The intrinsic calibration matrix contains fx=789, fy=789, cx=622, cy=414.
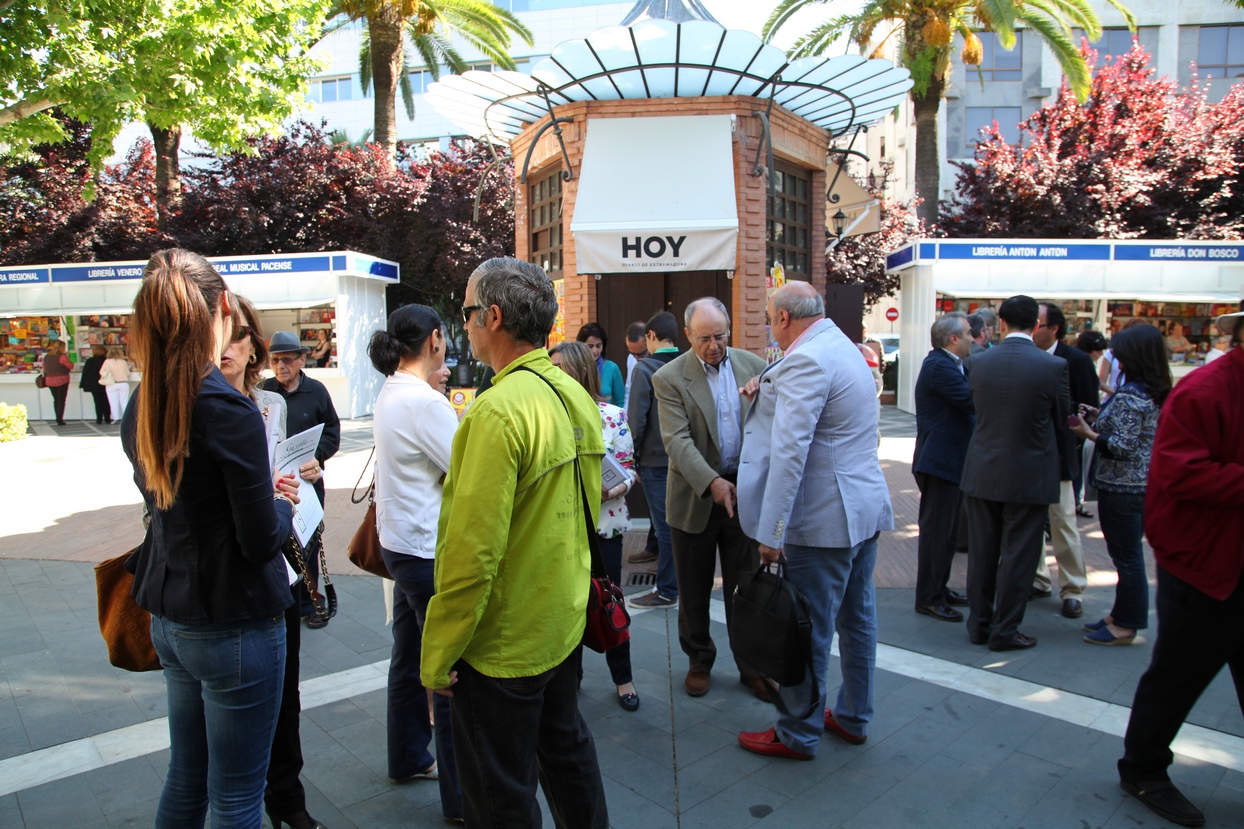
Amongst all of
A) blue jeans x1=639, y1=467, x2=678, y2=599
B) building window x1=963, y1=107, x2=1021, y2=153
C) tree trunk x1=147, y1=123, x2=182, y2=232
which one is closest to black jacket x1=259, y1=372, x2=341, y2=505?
blue jeans x1=639, y1=467, x2=678, y2=599

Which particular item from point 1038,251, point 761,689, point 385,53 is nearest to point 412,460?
point 761,689

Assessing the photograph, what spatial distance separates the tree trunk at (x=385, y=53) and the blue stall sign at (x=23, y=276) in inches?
346

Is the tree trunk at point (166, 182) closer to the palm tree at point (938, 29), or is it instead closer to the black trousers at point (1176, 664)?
the palm tree at point (938, 29)

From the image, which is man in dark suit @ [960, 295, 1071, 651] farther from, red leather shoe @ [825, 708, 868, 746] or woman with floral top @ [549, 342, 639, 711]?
woman with floral top @ [549, 342, 639, 711]

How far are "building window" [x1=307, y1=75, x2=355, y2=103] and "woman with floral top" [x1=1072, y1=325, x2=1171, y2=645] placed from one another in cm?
4446

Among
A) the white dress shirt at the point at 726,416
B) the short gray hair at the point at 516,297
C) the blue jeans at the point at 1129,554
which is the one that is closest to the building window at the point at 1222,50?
the blue jeans at the point at 1129,554

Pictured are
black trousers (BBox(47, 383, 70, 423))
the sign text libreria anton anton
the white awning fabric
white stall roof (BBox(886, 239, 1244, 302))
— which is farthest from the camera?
black trousers (BBox(47, 383, 70, 423))

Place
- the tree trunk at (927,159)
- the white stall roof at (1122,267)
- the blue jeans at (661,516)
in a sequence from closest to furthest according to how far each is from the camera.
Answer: the blue jeans at (661,516) → the white stall roof at (1122,267) → the tree trunk at (927,159)

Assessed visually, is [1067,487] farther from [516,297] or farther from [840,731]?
[516,297]

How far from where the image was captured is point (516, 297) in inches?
85.7

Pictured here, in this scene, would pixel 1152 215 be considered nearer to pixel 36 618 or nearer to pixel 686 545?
pixel 686 545

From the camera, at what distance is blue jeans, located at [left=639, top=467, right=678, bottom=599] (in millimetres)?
5344

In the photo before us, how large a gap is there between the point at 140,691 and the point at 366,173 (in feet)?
65.2

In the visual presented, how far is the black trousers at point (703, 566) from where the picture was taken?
13.5ft
